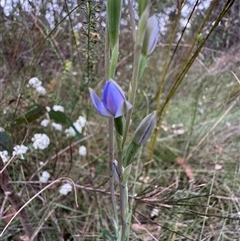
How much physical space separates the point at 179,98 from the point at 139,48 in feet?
4.91

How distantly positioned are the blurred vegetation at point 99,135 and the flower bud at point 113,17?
0.69 ft

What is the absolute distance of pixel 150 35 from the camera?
0.44 metres

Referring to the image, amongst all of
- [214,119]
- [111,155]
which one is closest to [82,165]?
[214,119]

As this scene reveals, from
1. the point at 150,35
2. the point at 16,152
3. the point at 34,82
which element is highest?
the point at 150,35

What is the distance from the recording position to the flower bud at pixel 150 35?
0.44 m

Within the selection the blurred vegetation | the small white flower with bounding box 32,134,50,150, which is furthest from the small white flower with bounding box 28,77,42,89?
the small white flower with bounding box 32,134,50,150

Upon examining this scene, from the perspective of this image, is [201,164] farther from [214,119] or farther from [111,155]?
[111,155]

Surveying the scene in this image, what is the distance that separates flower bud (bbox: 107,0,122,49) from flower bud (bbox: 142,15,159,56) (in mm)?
37

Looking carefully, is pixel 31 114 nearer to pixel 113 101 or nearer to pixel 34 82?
pixel 34 82

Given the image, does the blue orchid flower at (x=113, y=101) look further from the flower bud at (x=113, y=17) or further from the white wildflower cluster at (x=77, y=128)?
the white wildflower cluster at (x=77, y=128)

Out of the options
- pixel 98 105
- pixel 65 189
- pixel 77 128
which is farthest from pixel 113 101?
pixel 77 128

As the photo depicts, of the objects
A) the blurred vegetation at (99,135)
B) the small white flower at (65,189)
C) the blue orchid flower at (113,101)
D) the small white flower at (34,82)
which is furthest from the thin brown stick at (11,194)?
the blue orchid flower at (113,101)

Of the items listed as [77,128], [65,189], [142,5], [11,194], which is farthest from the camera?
[77,128]

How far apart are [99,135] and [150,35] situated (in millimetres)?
952
